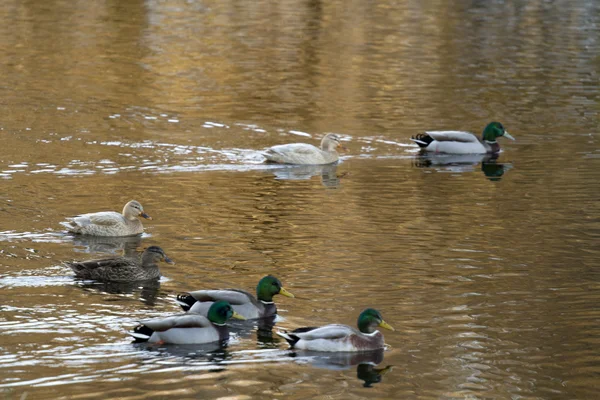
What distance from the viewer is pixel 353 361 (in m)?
11.4

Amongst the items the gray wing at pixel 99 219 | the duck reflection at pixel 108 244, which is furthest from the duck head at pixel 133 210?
the duck reflection at pixel 108 244

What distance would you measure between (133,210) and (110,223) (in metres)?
0.35

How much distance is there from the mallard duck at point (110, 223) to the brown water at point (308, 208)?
0.23m

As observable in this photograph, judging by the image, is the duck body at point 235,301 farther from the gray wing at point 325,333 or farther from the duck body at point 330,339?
the gray wing at point 325,333

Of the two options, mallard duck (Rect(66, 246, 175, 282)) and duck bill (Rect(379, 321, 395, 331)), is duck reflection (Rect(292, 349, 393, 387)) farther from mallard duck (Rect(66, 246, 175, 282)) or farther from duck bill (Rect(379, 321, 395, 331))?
mallard duck (Rect(66, 246, 175, 282))

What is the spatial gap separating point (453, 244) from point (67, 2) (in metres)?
37.7

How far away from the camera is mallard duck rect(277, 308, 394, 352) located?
37.5 ft

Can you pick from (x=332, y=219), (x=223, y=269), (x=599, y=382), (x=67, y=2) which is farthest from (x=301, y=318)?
(x=67, y=2)

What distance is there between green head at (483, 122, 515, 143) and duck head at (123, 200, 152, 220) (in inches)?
336

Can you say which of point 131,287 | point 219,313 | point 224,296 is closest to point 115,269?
point 131,287

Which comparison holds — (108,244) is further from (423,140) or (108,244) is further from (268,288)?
(423,140)

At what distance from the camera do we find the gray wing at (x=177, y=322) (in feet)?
37.3

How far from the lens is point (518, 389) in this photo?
35.0ft

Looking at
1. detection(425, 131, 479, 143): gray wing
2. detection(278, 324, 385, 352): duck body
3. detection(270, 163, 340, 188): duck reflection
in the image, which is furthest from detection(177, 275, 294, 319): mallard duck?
detection(425, 131, 479, 143): gray wing
